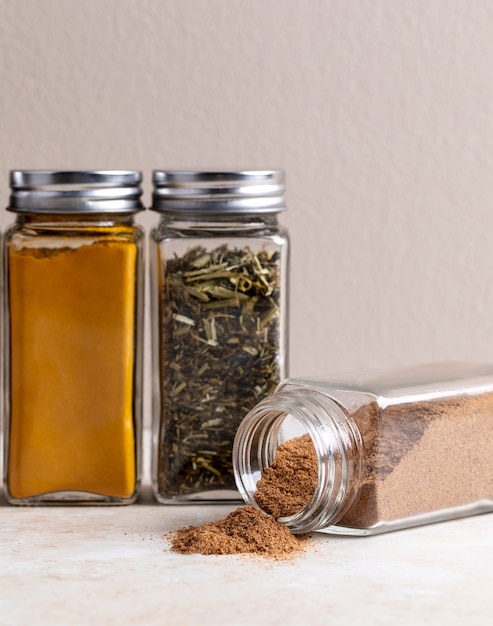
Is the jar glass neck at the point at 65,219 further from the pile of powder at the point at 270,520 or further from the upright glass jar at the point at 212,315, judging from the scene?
the pile of powder at the point at 270,520

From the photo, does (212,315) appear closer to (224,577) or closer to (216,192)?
(216,192)

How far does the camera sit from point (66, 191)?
3.38 ft

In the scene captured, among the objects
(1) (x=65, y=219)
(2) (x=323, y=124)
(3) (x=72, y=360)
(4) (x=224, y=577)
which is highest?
(2) (x=323, y=124)

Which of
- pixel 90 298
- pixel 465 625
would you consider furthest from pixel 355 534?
pixel 90 298

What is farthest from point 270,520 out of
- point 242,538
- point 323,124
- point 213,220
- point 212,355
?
point 323,124

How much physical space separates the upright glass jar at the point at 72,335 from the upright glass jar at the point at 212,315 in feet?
0.11

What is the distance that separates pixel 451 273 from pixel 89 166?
51cm

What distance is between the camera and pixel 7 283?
1.05 meters

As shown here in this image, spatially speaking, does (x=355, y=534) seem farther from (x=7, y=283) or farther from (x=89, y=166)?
(x=89, y=166)

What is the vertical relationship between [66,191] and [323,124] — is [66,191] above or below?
below

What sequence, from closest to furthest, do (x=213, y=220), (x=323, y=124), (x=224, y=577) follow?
1. (x=224, y=577)
2. (x=213, y=220)
3. (x=323, y=124)

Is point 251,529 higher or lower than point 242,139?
lower

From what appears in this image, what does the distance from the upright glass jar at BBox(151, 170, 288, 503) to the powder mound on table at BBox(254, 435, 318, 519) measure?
67mm

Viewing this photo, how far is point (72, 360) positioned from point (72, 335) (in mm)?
25
